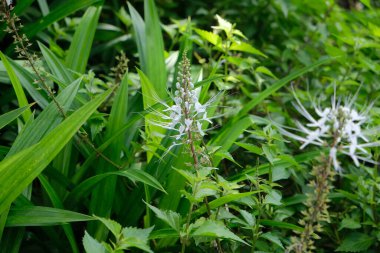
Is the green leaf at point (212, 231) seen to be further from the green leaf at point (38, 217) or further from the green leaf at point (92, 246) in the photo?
the green leaf at point (38, 217)

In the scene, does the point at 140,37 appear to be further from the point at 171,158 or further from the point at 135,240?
the point at 135,240

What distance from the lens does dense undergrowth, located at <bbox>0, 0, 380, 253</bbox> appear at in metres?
1.25

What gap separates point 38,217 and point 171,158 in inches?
20.2

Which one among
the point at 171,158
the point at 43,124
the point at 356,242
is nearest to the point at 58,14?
the point at 43,124

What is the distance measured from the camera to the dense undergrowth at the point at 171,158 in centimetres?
125

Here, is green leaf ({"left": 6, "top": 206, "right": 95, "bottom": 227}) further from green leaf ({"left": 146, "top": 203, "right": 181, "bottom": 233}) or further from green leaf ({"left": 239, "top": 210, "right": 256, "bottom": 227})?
green leaf ({"left": 239, "top": 210, "right": 256, "bottom": 227})

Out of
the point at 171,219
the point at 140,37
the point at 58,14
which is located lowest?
the point at 171,219

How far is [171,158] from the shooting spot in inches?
68.3

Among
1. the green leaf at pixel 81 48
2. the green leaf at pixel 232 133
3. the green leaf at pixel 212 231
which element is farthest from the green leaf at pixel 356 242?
the green leaf at pixel 81 48

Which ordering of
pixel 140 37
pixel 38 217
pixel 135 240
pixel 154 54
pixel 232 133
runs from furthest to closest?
pixel 140 37 < pixel 154 54 < pixel 232 133 < pixel 38 217 < pixel 135 240

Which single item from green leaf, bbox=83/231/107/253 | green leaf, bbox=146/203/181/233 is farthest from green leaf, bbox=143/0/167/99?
green leaf, bbox=83/231/107/253

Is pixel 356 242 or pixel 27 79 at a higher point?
pixel 27 79

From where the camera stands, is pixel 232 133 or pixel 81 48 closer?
pixel 232 133

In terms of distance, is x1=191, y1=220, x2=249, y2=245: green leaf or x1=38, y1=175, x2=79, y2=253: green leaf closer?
x1=191, y1=220, x2=249, y2=245: green leaf
